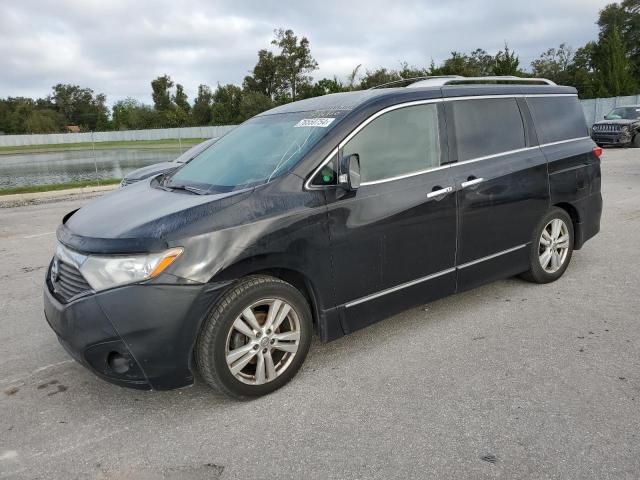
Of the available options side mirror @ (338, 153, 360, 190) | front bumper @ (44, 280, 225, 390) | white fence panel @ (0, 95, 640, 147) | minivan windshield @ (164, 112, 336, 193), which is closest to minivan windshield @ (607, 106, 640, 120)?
white fence panel @ (0, 95, 640, 147)

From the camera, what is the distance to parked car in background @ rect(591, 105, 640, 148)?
20.4m

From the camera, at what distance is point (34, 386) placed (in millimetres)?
3463

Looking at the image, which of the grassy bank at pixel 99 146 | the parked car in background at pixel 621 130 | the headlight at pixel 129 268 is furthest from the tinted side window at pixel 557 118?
the grassy bank at pixel 99 146

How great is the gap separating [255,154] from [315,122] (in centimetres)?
49

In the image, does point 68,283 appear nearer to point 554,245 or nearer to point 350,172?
point 350,172

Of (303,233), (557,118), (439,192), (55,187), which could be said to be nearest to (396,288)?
(439,192)

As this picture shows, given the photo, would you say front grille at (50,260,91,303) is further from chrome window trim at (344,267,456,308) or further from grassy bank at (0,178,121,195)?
grassy bank at (0,178,121,195)

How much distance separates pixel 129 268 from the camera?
285 centimetres

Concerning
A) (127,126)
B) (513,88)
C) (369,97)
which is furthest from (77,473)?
(127,126)

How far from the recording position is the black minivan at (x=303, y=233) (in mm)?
2889

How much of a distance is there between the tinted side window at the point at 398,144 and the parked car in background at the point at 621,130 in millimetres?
19795

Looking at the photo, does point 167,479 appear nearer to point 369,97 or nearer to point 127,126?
point 369,97

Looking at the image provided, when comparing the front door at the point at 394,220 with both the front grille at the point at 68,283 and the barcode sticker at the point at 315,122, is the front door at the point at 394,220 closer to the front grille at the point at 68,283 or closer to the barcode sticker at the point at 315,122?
the barcode sticker at the point at 315,122

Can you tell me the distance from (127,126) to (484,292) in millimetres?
76186
